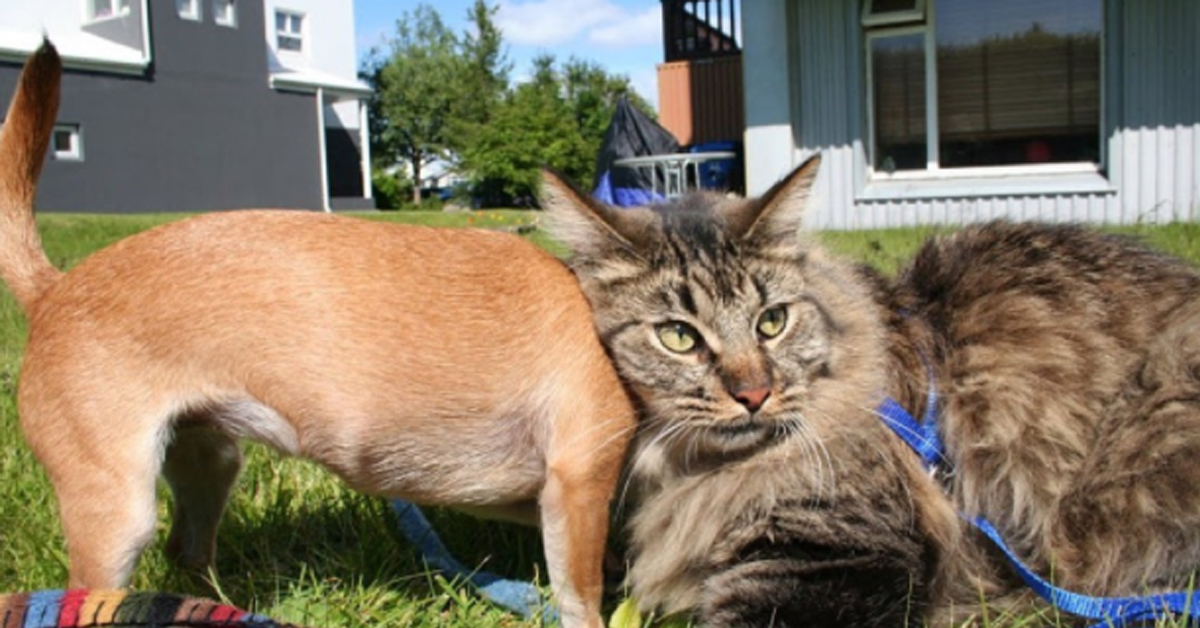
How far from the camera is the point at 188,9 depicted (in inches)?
930

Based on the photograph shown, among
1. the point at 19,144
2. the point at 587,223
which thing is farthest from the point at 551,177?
the point at 19,144

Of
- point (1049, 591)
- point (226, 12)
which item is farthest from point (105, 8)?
point (1049, 591)

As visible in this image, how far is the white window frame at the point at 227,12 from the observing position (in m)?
24.3

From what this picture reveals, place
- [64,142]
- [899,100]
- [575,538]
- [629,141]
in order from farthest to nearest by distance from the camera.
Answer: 1. [64,142]
2. [629,141]
3. [899,100]
4. [575,538]

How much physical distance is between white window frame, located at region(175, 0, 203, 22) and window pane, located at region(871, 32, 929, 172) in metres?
19.4

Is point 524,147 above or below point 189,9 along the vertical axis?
below

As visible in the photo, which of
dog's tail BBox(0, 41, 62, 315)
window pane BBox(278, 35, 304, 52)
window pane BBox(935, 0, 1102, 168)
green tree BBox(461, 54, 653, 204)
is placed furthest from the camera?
window pane BBox(278, 35, 304, 52)

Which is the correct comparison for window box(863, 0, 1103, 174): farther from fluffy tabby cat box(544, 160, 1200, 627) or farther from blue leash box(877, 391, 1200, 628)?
blue leash box(877, 391, 1200, 628)

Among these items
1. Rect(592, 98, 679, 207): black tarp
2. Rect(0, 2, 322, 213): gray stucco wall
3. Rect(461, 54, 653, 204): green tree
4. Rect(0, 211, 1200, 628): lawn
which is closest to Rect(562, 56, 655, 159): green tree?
Rect(461, 54, 653, 204): green tree

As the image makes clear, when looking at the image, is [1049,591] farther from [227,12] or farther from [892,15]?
[227,12]

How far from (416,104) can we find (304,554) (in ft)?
148

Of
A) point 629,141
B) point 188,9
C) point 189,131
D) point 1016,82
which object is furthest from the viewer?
point 188,9

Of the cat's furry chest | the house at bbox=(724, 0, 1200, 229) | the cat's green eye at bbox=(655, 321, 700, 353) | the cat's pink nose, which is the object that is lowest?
the cat's furry chest

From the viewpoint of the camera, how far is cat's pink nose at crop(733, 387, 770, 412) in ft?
6.37
